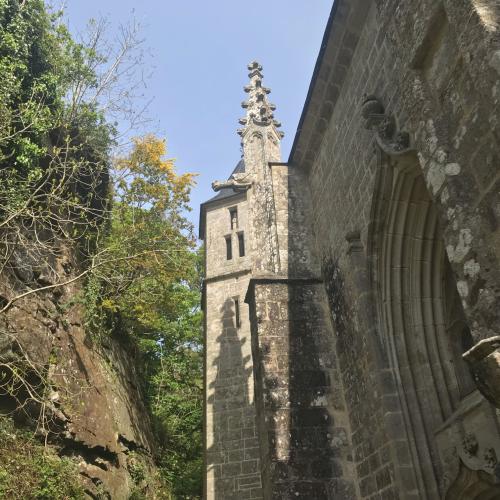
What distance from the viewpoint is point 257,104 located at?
31.7 feet

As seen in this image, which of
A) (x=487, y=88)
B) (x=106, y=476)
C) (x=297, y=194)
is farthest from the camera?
(x=106, y=476)

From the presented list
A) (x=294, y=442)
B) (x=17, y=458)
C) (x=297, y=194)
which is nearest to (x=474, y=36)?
(x=294, y=442)

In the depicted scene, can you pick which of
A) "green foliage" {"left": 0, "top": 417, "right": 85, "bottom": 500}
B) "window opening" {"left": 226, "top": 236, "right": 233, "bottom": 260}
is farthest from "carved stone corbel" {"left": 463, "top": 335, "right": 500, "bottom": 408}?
"window opening" {"left": 226, "top": 236, "right": 233, "bottom": 260}

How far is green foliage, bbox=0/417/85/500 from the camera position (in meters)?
6.98

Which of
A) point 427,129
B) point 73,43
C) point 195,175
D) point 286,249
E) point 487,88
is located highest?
point 195,175

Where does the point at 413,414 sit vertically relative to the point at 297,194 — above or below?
below

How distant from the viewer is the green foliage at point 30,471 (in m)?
6.98

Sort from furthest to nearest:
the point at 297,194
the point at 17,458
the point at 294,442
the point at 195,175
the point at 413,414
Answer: the point at 195,175
the point at 297,194
the point at 17,458
the point at 294,442
the point at 413,414

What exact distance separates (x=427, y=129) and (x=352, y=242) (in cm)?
286

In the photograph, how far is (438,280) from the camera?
203 inches

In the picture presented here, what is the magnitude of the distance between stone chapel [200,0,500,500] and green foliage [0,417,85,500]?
132 inches

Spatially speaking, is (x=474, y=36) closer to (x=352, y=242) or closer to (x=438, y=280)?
(x=438, y=280)

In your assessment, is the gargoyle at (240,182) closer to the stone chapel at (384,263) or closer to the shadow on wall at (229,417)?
the stone chapel at (384,263)

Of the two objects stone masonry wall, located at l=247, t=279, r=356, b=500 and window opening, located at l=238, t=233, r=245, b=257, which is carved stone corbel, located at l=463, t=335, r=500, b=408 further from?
window opening, located at l=238, t=233, r=245, b=257
